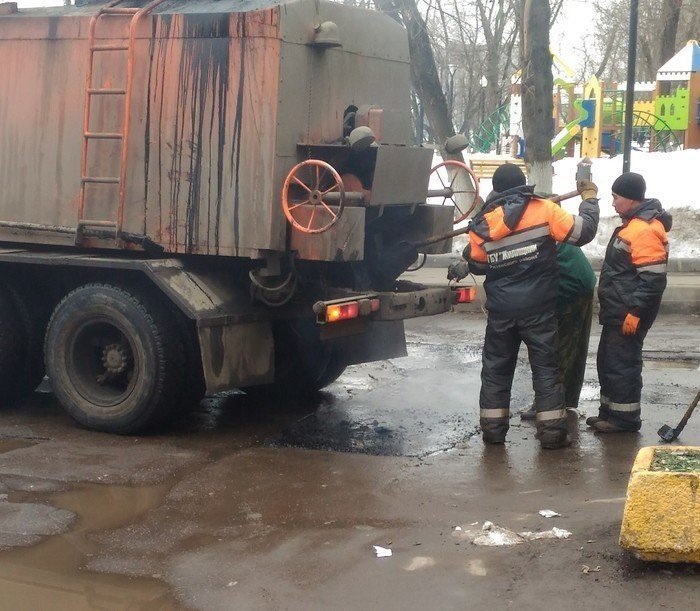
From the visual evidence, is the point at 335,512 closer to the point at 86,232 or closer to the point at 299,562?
the point at 299,562

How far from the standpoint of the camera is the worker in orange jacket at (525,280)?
608 centimetres

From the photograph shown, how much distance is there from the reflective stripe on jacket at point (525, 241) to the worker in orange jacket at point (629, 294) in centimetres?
30

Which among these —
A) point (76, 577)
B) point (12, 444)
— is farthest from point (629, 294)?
point (12, 444)

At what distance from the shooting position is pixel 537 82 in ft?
41.9

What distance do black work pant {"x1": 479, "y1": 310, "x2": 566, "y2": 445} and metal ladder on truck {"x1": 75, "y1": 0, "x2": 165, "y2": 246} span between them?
2.42m

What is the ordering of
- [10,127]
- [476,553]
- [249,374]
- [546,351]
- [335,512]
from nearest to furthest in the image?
1. [476,553]
2. [335,512]
3. [546,351]
4. [249,374]
5. [10,127]

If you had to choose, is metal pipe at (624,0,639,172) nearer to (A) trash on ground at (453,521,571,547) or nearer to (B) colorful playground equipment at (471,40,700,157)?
(A) trash on ground at (453,521,571,547)

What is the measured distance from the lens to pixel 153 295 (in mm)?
6645

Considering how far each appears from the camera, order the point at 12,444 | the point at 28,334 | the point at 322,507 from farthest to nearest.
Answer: the point at 28,334 < the point at 12,444 < the point at 322,507

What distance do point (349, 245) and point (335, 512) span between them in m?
1.74

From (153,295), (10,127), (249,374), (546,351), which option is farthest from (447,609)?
(10,127)

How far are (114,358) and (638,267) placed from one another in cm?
322

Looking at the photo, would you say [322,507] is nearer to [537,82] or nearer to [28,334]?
[28,334]

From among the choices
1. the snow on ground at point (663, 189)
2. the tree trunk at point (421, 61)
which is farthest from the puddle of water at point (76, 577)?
the snow on ground at point (663, 189)
